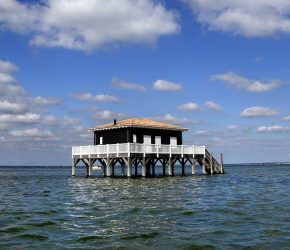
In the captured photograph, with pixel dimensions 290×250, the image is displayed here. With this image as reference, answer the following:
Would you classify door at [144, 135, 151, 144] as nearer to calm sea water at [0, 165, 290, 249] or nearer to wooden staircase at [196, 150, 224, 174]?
wooden staircase at [196, 150, 224, 174]

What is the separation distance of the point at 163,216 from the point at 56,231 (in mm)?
4742

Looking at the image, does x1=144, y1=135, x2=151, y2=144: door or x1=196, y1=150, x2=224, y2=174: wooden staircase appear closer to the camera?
x1=144, y1=135, x2=151, y2=144: door

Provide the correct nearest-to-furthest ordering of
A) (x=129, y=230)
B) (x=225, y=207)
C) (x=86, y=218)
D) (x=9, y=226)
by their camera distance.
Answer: (x=129, y=230) < (x=9, y=226) < (x=86, y=218) < (x=225, y=207)

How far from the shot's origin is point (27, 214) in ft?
59.5

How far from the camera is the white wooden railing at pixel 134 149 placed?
1574 inches

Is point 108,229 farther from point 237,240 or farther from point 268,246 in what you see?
point 268,246

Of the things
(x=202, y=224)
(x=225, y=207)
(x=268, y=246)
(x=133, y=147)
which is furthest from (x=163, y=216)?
(x=133, y=147)

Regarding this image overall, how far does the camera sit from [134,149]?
39.9 m

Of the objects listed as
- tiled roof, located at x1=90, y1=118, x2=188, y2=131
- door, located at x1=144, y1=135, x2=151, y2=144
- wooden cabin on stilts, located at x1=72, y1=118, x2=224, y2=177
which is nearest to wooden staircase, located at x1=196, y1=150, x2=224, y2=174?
wooden cabin on stilts, located at x1=72, y1=118, x2=224, y2=177

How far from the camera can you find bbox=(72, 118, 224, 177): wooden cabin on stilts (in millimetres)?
40750

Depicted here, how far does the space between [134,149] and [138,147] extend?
600 millimetres

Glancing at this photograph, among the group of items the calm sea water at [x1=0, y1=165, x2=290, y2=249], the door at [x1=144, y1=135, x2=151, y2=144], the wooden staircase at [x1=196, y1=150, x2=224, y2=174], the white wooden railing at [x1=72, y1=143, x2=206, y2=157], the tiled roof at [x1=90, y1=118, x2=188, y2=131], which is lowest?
the calm sea water at [x1=0, y1=165, x2=290, y2=249]

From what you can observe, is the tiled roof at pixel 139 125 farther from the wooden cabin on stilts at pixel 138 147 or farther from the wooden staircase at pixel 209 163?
the wooden staircase at pixel 209 163

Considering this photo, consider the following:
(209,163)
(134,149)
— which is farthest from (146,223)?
(209,163)
